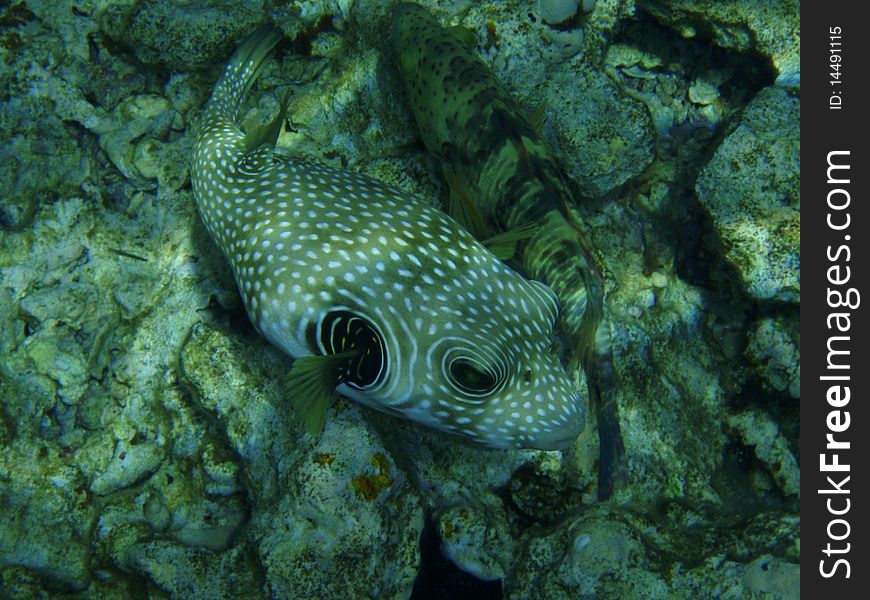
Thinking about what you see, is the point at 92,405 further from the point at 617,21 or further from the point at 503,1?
the point at 617,21

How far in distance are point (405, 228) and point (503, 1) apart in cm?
293

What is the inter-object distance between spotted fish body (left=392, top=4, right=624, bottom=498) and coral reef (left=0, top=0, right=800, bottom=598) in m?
0.26

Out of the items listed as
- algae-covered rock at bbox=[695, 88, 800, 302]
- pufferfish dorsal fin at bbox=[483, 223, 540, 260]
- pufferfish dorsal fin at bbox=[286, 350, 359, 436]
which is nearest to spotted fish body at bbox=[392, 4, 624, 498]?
pufferfish dorsal fin at bbox=[483, 223, 540, 260]

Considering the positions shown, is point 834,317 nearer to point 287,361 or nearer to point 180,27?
point 287,361

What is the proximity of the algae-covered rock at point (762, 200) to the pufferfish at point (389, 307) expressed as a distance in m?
1.56

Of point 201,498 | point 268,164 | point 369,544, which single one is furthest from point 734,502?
point 268,164

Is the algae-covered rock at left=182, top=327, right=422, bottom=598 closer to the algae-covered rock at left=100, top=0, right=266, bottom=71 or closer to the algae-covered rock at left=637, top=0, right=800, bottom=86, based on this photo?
the algae-covered rock at left=100, top=0, right=266, bottom=71

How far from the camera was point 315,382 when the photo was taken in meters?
2.78

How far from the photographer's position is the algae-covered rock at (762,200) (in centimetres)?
383

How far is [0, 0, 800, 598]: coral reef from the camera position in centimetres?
326

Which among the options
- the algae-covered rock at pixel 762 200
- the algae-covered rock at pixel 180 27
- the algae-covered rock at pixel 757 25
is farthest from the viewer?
the algae-covered rock at pixel 757 25

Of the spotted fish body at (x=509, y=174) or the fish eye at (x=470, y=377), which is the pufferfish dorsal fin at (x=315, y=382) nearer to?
the fish eye at (x=470, y=377)

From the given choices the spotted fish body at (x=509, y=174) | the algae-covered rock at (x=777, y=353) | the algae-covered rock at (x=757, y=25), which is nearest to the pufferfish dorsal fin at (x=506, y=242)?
the spotted fish body at (x=509, y=174)

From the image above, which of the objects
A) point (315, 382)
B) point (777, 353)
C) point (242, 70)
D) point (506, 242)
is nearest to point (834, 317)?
point (777, 353)
